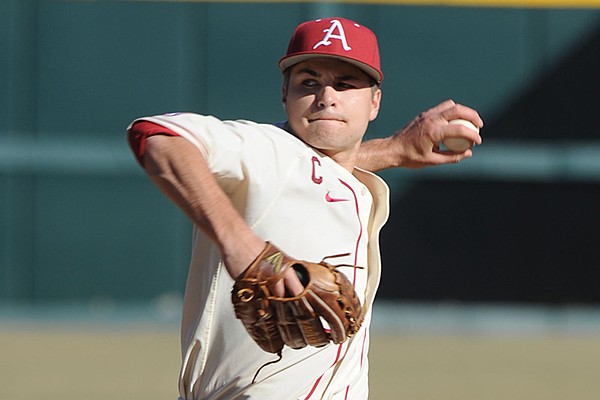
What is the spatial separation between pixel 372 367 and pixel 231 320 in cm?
602

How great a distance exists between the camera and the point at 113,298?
11.5 meters

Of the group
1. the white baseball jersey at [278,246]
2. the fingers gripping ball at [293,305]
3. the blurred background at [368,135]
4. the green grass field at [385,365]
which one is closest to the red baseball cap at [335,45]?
the white baseball jersey at [278,246]

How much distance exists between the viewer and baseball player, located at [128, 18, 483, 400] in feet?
9.94

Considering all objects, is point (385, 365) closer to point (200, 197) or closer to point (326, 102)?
A: point (326, 102)

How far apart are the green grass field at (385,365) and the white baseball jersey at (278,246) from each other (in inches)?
177

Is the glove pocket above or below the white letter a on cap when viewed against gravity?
below

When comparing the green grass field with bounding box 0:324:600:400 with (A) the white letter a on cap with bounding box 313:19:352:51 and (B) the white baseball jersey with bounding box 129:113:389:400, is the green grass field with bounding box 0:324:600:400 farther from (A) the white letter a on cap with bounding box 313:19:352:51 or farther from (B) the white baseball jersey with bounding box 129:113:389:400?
(A) the white letter a on cap with bounding box 313:19:352:51

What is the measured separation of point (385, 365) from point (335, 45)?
20.4 ft

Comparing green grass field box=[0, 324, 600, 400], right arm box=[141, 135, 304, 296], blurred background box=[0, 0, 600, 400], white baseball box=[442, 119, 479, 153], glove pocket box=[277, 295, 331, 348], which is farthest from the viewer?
blurred background box=[0, 0, 600, 400]

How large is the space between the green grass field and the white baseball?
408 centimetres

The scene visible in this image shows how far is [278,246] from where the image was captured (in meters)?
3.18

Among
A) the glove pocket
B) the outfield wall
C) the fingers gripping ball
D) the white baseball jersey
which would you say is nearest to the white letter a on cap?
the white baseball jersey

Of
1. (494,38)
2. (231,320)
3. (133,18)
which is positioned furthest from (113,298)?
(231,320)

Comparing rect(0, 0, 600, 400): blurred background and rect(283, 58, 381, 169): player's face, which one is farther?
rect(0, 0, 600, 400): blurred background
